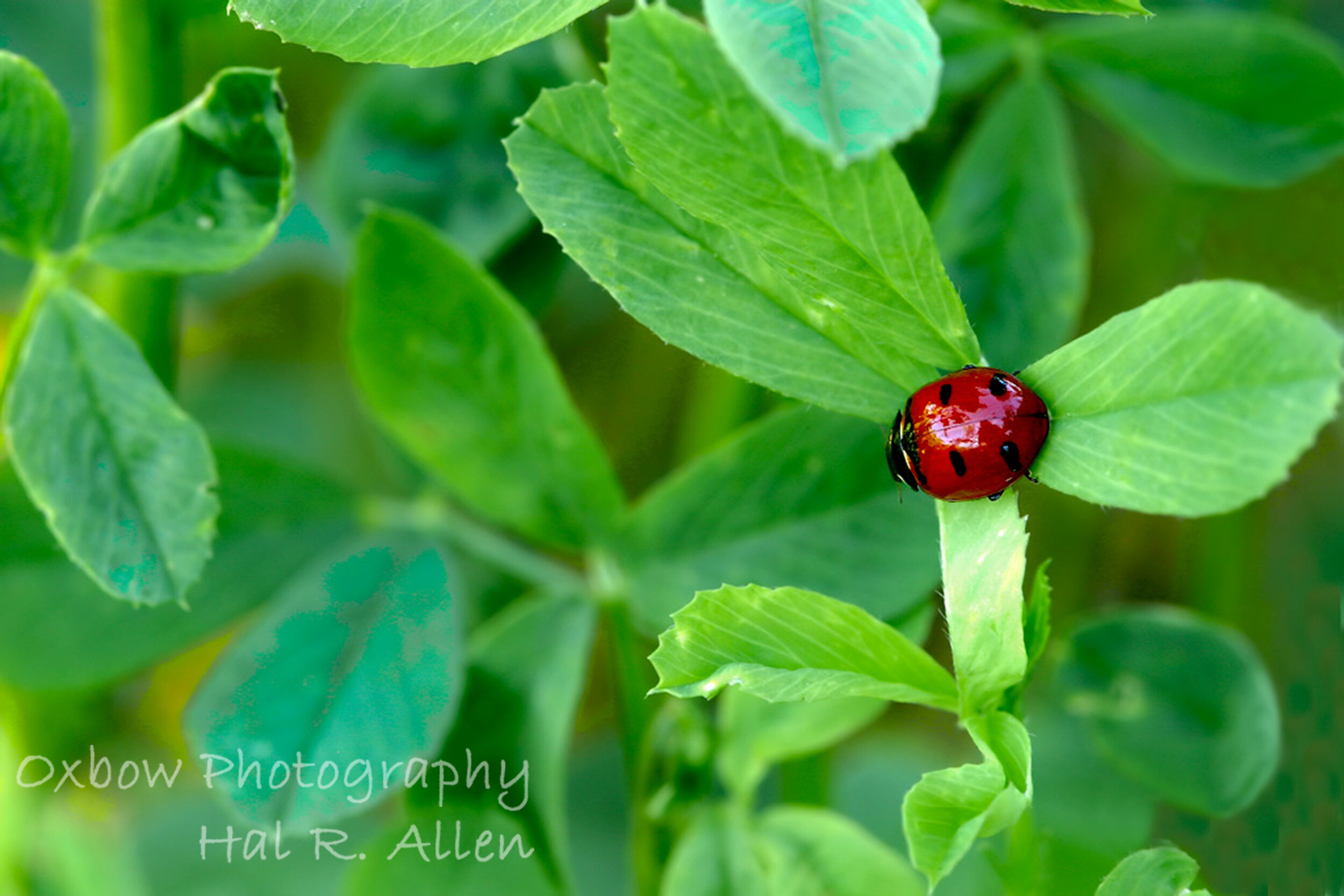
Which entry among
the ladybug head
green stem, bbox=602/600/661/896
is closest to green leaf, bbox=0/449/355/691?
green stem, bbox=602/600/661/896

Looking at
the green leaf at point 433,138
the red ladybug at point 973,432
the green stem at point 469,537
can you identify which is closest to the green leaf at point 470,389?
the green stem at point 469,537

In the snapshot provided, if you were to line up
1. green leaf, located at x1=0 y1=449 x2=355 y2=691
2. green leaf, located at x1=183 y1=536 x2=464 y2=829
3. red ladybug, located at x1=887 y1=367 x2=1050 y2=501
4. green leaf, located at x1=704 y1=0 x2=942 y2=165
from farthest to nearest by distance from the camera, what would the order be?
green leaf, located at x1=0 y1=449 x2=355 y2=691 < green leaf, located at x1=183 y1=536 x2=464 y2=829 < red ladybug, located at x1=887 y1=367 x2=1050 y2=501 < green leaf, located at x1=704 y1=0 x2=942 y2=165

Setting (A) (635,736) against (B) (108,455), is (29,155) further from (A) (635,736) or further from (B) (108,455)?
(A) (635,736)

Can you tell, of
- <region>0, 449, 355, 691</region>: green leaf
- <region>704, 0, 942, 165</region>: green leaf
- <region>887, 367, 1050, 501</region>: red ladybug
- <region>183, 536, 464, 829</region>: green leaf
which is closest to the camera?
<region>704, 0, 942, 165</region>: green leaf

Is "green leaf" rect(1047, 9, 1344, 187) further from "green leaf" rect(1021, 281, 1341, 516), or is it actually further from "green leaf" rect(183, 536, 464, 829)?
"green leaf" rect(183, 536, 464, 829)

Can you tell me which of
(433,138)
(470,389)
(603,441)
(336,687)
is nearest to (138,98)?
(433,138)

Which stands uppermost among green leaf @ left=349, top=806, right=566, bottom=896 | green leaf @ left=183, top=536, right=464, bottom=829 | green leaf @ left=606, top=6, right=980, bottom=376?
green leaf @ left=606, top=6, right=980, bottom=376

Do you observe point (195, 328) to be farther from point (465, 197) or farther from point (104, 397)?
point (104, 397)
